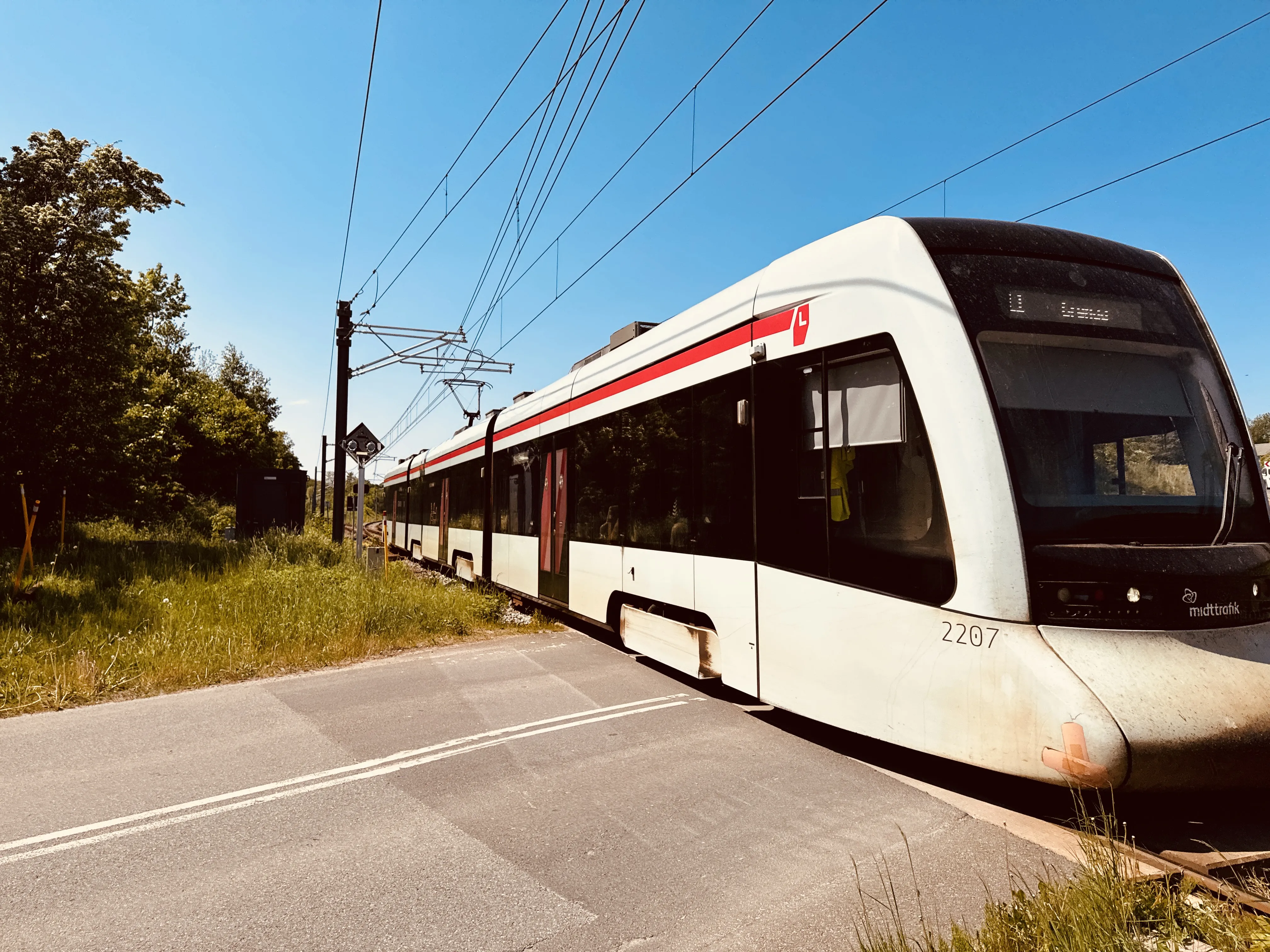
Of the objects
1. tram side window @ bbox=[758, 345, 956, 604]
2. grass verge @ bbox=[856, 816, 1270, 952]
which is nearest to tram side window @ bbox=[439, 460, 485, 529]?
tram side window @ bbox=[758, 345, 956, 604]

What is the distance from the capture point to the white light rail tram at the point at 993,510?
3527 mm

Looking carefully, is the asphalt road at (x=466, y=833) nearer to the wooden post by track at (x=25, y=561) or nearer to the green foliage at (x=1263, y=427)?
the wooden post by track at (x=25, y=561)

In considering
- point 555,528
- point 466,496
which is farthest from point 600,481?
point 466,496

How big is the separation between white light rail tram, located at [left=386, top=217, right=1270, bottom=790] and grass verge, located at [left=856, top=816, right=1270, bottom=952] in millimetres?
620

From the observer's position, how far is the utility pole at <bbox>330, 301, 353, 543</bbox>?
17688 mm

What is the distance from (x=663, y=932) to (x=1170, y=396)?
156 inches

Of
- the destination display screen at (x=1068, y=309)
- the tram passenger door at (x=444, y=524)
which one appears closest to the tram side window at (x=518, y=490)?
the tram passenger door at (x=444, y=524)

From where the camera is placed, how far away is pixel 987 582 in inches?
149

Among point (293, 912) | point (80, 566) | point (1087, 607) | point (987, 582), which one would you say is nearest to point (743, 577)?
point (987, 582)

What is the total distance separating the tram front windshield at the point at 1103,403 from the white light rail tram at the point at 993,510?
0.05ft

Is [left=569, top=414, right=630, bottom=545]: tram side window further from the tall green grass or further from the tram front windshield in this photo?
the tram front windshield

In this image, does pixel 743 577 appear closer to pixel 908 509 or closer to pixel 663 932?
pixel 908 509

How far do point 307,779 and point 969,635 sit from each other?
399 cm

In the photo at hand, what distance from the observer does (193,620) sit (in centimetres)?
884
